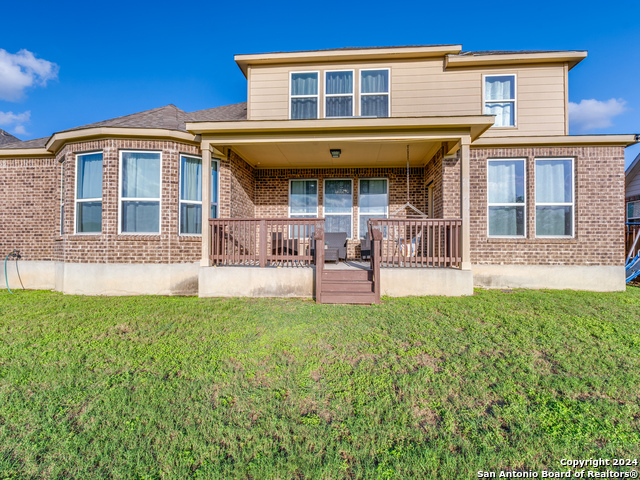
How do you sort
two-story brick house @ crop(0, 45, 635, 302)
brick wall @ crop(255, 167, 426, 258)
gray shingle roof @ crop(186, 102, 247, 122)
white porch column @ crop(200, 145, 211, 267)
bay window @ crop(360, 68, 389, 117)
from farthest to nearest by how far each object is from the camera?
brick wall @ crop(255, 167, 426, 258), gray shingle roof @ crop(186, 102, 247, 122), bay window @ crop(360, 68, 389, 117), white porch column @ crop(200, 145, 211, 267), two-story brick house @ crop(0, 45, 635, 302)

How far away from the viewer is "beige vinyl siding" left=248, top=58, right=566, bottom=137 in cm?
736

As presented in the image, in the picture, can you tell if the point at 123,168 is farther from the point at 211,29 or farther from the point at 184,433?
the point at 211,29

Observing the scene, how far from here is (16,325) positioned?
4.34 metres

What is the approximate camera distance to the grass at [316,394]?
1.91 m

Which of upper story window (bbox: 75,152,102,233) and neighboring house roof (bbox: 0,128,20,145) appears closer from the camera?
upper story window (bbox: 75,152,102,233)

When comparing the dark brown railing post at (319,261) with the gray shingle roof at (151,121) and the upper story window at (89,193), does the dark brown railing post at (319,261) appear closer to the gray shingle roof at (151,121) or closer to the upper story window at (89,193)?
the gray shingle roof at (151,121)

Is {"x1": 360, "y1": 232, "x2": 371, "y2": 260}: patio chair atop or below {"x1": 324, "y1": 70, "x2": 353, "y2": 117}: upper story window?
below

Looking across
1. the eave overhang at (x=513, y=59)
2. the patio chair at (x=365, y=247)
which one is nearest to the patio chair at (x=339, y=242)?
the patio chair at (x=365, y=247)

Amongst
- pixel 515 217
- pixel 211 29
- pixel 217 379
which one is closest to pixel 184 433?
pixel 217 379

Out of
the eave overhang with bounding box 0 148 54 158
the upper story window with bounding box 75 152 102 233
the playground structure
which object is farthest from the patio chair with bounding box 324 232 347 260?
the eave overhang with bounding box 0 148 54 158

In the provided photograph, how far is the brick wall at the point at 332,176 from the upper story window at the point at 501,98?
7.06 ft

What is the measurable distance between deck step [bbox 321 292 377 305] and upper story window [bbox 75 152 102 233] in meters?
5.12

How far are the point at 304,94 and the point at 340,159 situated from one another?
1.83 metres

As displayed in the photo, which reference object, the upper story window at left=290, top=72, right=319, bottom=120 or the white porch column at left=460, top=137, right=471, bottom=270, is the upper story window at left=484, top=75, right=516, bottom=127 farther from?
the upper story window at left=290, top=72, right=319, bottom=120
